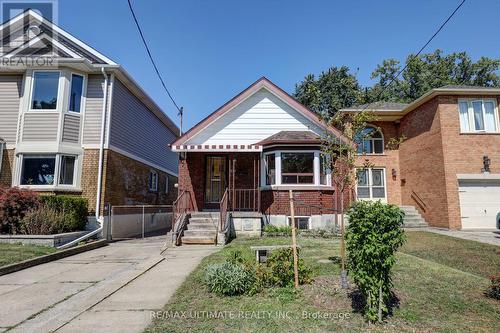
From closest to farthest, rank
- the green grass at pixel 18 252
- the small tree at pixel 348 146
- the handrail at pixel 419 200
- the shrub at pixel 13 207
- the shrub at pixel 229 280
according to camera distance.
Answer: the shrub at pixel 229 280 → the small tree at pixel 348 146 → the green grass at pixel 18 252 → the shrub at pixel 13 207 → the handrail at pixel 419 200

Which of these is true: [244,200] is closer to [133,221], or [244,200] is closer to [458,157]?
[133,221]

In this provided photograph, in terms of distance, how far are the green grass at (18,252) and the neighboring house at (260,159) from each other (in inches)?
225

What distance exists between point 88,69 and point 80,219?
6.59 m

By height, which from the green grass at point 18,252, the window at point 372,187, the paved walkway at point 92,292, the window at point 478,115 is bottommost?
the paved walkway at point 92,292

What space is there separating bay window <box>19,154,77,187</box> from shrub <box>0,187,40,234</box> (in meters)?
2.07

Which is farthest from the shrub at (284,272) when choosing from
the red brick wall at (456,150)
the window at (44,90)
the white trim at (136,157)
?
the window at (44,90)

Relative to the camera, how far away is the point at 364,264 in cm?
396

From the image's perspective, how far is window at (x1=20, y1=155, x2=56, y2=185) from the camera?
486 inches

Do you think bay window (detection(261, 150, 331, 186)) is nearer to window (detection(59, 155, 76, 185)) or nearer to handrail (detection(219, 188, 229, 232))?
handrail (detection(219, 188, 229, 232))

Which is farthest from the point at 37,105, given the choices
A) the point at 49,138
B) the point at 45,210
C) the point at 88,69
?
the point at 45,210

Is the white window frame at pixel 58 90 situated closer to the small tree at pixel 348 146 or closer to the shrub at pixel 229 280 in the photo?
the shrub at pixel 229 280

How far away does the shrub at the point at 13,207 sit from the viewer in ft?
32.6

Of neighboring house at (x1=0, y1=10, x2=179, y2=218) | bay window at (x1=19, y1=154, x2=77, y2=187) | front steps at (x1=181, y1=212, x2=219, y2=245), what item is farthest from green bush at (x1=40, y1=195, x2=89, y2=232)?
front steps at (x1=181, y1=212, x2=219, y2=245)

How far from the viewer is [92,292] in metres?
5.50
